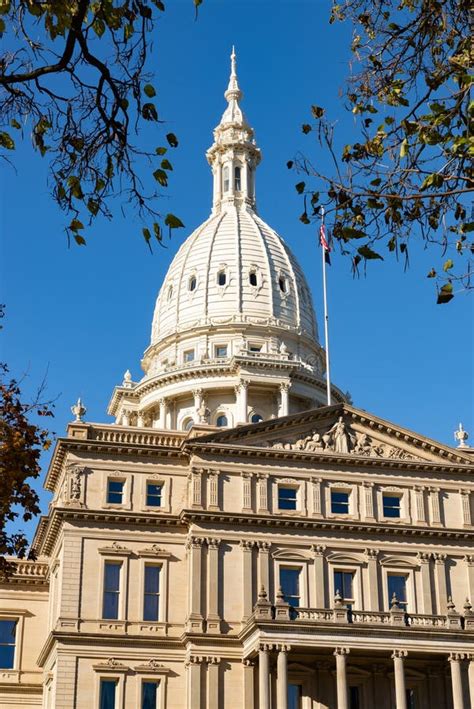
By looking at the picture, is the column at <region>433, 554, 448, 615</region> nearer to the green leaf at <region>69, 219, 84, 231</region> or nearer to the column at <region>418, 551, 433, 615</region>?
the column at <region>418, 551, 433, 615</region>

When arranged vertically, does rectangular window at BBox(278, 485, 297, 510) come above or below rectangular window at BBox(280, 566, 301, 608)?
above

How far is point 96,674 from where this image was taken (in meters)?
55.2

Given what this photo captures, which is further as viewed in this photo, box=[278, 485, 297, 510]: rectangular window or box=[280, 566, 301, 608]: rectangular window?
box=[278, 485, 297, 510]: rectangular window

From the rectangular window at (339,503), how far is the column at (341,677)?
8.55 meters

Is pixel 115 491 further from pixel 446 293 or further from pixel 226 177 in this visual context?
pixel 226 177

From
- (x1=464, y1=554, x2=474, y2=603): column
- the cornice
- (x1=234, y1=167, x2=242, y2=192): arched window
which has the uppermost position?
(x1=234, y1=167, x2=242, y2=192): arched window

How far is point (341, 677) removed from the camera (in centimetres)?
5300

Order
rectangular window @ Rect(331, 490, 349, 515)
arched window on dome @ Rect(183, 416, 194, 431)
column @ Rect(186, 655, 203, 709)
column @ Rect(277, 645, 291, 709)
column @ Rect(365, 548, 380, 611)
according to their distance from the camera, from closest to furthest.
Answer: column @ Rect(277, 645, 291, 709) → column @ Rect(186, 655, 203, 709) → column @ Rect(365, 548, 380, 611) → rectangular window @ Rect(331, 490, 349, 515) → arched window on dome @ Rect(183, 416, 194, 431)

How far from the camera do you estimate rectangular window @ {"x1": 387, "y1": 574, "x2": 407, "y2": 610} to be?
59312mm

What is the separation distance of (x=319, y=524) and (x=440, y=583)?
682 cm

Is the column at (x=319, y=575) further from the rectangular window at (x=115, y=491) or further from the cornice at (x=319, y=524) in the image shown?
the rectangular window at (x=115, y=491)

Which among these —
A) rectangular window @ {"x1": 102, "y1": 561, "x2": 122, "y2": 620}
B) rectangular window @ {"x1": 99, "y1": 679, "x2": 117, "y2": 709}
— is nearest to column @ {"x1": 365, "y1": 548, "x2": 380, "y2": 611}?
rectangular window @ {"x1": 102, "y1": 561, "x2": 122, "y2": 620}

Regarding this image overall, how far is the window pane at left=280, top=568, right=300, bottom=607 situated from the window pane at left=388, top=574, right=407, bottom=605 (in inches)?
189

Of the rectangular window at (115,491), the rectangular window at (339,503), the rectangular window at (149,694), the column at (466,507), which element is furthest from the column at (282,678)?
the column at (466,507)
